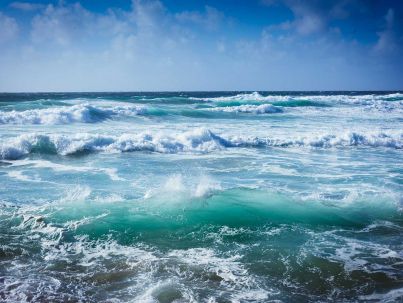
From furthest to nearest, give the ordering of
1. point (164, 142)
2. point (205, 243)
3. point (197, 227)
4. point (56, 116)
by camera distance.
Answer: point (56, 116) < point (164, 142) < point (197, 227) < point (205, 243)

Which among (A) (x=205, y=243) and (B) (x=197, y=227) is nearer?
(A) (x=205, y=243)

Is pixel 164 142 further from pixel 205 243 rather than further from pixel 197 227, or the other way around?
pixel 205 243

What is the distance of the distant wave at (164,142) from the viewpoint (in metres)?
14.2

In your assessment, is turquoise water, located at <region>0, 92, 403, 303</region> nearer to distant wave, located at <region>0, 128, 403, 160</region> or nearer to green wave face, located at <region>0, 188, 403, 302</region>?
green wave face, located at <region>0, 188, 403, 302</region>

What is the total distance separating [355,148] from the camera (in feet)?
54.6

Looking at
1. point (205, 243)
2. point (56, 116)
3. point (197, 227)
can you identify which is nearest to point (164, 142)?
point (197, 227)

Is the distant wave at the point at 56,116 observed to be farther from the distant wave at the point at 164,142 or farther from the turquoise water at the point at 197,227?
the turquoise water at the point at 197,227

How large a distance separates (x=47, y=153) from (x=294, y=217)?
10.1 meters

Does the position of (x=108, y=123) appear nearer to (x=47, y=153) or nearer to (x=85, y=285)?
(x=47, y=153)

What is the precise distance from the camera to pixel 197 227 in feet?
22.5

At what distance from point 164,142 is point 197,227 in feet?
29.5

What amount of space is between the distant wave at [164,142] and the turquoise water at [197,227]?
216 millimetres

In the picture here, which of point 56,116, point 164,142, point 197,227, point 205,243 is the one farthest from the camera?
point 56,116

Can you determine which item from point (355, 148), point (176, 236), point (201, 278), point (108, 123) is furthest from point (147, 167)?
point (108, 123)
